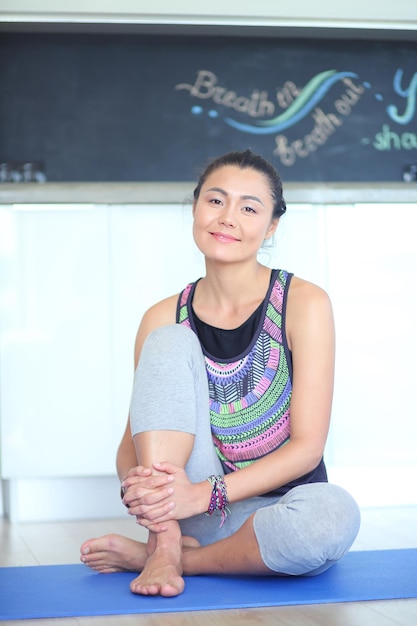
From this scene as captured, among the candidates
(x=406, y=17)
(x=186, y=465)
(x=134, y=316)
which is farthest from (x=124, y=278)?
(x=406, y=17)

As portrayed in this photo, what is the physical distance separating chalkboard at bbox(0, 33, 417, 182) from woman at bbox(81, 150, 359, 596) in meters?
2.28

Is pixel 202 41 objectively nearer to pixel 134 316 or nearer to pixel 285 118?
pixel 285 118

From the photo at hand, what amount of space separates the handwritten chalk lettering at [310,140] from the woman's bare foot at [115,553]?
9.49 feet

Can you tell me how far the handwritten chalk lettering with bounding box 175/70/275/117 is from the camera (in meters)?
4.44

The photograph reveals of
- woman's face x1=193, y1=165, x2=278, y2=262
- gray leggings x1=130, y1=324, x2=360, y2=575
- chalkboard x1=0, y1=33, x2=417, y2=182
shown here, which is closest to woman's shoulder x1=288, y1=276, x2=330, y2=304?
woman's face x1=193, y1=165, x2=278, y2=262

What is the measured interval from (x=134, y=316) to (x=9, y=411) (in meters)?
0.51

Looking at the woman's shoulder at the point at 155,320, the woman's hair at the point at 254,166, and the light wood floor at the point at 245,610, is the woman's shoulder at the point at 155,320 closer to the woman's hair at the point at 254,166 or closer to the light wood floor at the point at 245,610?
the woman's hair at the point at 254,166

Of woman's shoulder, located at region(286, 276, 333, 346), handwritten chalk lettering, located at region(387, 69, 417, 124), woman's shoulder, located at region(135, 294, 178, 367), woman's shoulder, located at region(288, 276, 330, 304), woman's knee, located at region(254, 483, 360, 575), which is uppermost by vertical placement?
handwritten chalk lettering, located at region(387, 69, 417, 124)

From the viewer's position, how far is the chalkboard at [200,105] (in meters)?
4.34

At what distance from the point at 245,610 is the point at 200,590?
0.17m

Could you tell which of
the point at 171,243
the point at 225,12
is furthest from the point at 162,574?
the point at 225,12

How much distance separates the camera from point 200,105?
14.5 feet

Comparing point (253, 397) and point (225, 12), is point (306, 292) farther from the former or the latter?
point (225, 12)

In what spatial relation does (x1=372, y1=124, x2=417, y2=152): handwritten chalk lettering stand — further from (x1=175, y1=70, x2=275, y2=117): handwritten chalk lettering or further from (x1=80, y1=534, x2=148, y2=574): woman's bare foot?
(x1=80, y1=534, x2=148, y2=574): woman's bare foot
